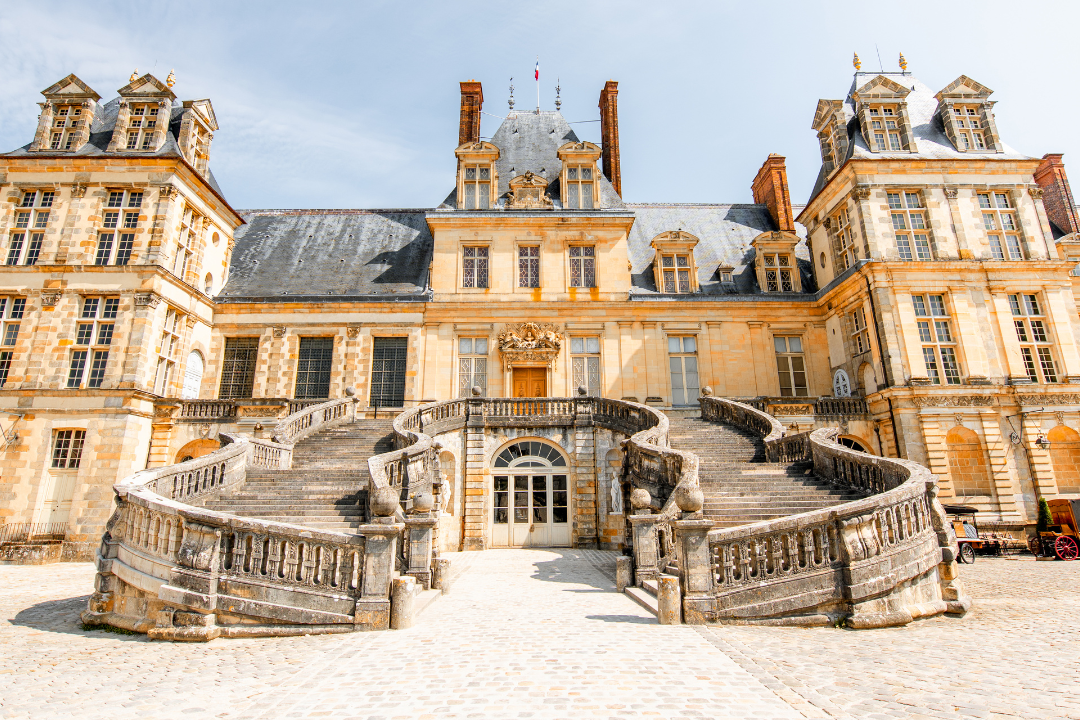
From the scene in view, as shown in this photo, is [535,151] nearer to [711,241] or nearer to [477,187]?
[477,187]

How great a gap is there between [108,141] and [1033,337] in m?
33.6

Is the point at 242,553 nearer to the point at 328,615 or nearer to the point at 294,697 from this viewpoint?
the point at 328,615

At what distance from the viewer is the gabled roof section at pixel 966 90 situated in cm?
2206

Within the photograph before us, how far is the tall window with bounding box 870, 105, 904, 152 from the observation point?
2169 cm

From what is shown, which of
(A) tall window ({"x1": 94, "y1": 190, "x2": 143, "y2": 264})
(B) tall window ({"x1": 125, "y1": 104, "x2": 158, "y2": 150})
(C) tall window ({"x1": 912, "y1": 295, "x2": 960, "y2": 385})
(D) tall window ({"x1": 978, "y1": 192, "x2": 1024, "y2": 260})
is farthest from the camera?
(B) tall window ({"x1": 125, "y1": 104, "x2": 158, "y2": 150})

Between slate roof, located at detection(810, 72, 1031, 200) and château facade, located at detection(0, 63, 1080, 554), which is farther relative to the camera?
slate roof, located at detection(810, 72, 1031, 200)

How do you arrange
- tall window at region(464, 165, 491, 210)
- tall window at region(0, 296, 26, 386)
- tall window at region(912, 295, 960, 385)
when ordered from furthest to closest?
tall window at region(464, 165, 491, 210), tall window at region(912, 295, 960, 385), tall window at region(0, 296, 26, 386)

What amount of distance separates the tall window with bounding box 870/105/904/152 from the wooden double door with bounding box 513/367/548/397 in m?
15.3

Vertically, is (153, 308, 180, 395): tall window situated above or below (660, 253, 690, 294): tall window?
below

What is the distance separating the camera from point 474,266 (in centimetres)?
2283

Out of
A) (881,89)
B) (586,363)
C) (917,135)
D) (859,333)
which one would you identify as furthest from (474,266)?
(917,135)

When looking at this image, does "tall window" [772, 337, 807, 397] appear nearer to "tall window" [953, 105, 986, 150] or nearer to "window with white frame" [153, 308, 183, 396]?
"tall window" [953, 105, 986, 150]

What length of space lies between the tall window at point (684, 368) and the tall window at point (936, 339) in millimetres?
7533

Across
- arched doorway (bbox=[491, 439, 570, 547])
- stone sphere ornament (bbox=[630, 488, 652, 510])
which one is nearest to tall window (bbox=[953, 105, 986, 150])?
arched doorway (bbox=[491, 439, 570, 547])
